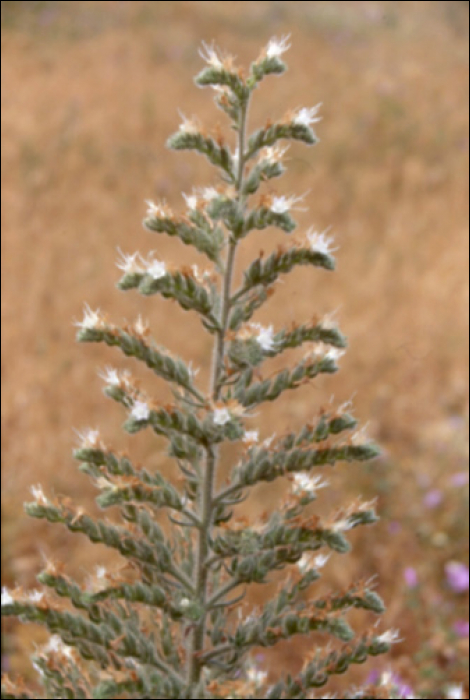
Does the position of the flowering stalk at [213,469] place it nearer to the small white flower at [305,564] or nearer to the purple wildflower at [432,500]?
the small white flower at [305,564]

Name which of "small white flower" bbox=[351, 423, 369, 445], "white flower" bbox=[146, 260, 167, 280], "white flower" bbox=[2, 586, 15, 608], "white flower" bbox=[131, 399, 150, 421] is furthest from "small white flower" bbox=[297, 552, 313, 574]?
"white flower" bbox=[146, 260, 167, 280]

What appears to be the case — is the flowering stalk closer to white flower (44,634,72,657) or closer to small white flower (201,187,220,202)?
small white flower (201,187,220,202)

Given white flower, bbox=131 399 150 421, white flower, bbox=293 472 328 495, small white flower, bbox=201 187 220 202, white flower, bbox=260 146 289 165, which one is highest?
white flower, bbox=260 146 289 165

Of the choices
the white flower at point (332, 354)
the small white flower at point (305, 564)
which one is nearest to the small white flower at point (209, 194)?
the white flower at point (332, 354)

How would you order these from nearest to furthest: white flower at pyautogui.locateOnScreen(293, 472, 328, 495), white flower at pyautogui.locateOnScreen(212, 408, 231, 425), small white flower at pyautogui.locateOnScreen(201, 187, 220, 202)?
white flower at pyautogui.locateOnScreen(212, 408, 231, 425), small white flower at pyautogui.locateOnScreen(201, 187, 220, 202), white flower at pyautogui.locateOnScreen(293, 472, 328, 495)

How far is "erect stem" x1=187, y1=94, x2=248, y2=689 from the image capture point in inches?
109

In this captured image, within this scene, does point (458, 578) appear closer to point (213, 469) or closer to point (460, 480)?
point (460, 480)

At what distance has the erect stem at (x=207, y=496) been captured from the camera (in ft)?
9.09

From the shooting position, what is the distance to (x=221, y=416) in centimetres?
259

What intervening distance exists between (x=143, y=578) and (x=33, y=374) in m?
5.00

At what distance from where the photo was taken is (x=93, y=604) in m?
2.81

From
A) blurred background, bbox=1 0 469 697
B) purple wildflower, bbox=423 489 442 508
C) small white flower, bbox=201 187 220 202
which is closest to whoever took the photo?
small white flower, bbox=201 187 220 202

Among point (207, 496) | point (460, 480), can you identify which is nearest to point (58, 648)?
point (207, 496)

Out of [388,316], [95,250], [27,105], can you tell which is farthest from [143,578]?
[27,105]
